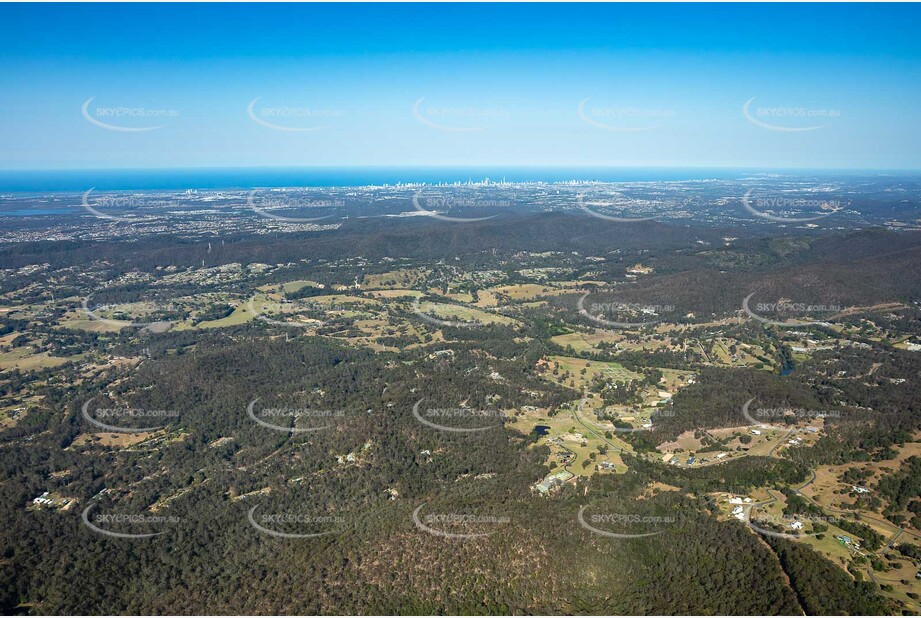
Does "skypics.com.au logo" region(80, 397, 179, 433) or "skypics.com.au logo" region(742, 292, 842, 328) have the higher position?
"skypics.com.au logo" region(742, 292, 842, 328)

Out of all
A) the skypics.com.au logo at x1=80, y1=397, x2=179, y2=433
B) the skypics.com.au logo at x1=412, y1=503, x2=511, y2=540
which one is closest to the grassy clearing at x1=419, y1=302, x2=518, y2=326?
the skypics.com.au logo at x1=80, y1=397, x2=179, y2=433

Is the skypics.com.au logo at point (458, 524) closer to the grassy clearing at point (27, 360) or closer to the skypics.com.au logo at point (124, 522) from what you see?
the skypics.com.au logo at point (124, 522)

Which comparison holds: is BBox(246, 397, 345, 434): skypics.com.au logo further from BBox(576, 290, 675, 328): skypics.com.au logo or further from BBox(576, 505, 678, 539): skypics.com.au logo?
BBox(576, 290, 675, 328): skypics.com.au logo

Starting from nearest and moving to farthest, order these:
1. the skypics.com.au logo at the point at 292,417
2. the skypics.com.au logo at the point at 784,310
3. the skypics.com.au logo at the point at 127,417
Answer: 1. the skypics.com.au logo at the point at 292,417
2. the skypics.com.au logo at the point at 127,417
3. the skypics.com.au logo at the point at 784,310

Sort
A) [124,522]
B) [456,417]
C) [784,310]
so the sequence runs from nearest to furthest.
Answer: [124,522] → [456,417] → [784,310]

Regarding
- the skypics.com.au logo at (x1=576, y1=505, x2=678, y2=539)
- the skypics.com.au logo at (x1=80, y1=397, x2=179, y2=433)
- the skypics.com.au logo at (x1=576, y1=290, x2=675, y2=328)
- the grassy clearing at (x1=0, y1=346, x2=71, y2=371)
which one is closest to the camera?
the skypics.com.au logo at (x1=576, y1=505, x2=678, y2=539)

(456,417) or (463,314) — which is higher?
(463,314)

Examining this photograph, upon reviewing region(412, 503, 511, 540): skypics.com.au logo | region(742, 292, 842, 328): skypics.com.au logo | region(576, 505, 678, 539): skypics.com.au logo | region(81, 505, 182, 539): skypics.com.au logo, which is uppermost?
region(742, 292, 842, 328): skypics.com.au logo

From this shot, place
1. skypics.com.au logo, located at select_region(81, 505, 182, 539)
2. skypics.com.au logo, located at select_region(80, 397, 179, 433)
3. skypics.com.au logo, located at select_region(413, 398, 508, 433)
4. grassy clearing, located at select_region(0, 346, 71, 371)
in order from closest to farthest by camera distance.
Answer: skypics.com.au logo, located at select_region(81, 505, 182, 539) → skypics.com.au logo, located at select_region(413, 398, 508, 433) → skypics.com.au logo, located at select_region(80, 397, 179, 433) → grassy clearing, located at select_region(0, 346, 71, 371)

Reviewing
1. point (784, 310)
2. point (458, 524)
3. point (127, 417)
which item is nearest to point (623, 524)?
point (458, 524)

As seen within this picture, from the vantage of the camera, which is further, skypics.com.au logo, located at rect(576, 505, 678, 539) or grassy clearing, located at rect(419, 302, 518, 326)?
grassy clearing, located at rect(419, 302, 518, 326)

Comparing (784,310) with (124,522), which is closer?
(124,522)

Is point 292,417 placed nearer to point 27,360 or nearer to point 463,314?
point 27,360

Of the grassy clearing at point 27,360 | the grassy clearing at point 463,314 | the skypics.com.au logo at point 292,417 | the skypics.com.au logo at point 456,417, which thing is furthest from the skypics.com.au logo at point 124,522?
the grassy clearing at point 463,314
